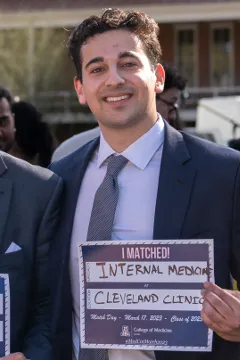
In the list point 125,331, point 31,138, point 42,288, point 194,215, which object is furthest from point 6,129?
point 125,331

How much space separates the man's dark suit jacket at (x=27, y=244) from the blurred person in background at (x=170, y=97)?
2375 mm

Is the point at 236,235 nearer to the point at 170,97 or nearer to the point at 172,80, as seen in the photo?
the point at 170,97

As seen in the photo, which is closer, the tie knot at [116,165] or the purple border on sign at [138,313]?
the purple border on sign at [138,313]

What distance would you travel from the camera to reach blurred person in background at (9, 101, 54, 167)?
5641mm

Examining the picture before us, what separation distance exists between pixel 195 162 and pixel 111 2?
54.1ft

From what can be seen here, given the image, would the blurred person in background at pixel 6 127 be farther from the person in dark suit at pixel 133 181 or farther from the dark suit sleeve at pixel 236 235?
the dark suit sleeve at pixel 236 235

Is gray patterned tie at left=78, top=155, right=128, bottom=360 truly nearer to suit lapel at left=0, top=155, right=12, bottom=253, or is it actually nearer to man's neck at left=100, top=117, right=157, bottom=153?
man's neck at left=100, top=117, right=157, bottom=153

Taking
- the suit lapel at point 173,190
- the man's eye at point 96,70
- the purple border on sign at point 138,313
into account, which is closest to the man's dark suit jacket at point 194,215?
the suit lapel at point 173,190

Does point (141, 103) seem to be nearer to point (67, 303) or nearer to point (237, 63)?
point (67, 303)

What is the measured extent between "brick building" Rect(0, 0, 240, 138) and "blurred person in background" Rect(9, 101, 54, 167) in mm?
12640

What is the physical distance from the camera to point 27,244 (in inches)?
99.5

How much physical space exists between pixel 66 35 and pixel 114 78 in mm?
16913

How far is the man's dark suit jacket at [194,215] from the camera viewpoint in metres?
2.48

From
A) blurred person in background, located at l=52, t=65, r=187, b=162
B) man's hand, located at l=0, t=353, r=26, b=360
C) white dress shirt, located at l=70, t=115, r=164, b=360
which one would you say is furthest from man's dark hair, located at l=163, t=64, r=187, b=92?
man's hand, located at l=0, t=353, r=26, b=360
